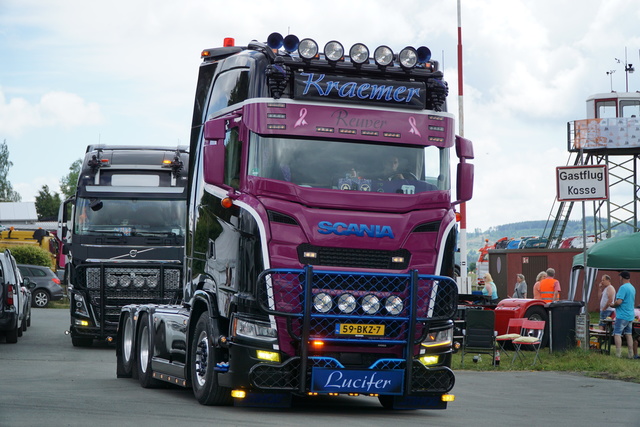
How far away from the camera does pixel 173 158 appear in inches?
813

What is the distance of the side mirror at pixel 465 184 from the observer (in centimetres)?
1121

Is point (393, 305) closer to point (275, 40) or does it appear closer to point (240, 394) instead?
point (240, 394)

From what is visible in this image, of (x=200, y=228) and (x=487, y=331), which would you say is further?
(x=487, y=331)

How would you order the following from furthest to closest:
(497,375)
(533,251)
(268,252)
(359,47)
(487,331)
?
1. (533,251)
2. (487,331)
3. (497,375)
4. (359,47)
5. (268,252)

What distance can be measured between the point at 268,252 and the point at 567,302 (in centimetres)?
1153

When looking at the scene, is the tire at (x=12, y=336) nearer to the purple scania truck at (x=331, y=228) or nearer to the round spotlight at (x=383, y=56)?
the purple scania truck at (x=331, y=228)

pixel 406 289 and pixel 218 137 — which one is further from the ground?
pixel 218 137

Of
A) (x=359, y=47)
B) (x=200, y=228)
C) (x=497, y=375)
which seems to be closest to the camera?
(x=359, y=47)

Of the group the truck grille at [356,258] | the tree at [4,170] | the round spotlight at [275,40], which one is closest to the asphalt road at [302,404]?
the truck grille at [356,258]

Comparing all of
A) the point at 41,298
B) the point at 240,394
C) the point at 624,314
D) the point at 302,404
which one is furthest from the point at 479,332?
the point at 41,298

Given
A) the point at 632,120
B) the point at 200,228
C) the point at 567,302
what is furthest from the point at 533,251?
the point at 200,228

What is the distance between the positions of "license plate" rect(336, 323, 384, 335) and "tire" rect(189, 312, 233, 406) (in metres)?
1.33

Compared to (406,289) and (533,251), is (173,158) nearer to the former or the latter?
(406,289)

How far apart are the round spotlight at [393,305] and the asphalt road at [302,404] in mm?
1091
